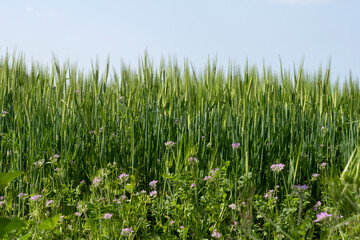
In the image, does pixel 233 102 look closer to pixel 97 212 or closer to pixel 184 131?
pixel 184 131

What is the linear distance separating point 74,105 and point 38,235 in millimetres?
1297

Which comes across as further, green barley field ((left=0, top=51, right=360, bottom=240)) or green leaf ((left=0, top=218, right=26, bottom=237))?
green barley field ((left=0, top=51, right=360, bottom=240))

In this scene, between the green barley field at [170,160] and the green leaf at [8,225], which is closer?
the green leaf at [8,225]

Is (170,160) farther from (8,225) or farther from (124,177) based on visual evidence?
(8,225)

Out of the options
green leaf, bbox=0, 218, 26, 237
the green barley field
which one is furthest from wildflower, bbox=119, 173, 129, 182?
green leaf, bbox=0, 218, 26, 237

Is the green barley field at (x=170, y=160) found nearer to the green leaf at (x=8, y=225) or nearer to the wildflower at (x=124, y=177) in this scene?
the wildflower at (x=124, y=177)

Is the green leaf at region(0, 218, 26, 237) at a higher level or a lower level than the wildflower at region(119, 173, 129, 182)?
lower

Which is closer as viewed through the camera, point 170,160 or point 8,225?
point 8,225

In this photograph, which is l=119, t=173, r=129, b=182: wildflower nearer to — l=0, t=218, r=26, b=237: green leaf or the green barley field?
the green barley field

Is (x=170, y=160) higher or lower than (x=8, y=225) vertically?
higher

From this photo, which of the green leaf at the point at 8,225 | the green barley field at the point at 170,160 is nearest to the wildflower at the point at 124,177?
the green barley field at the point at 170,160

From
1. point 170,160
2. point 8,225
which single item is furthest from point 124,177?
point 8,225

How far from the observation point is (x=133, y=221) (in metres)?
2.46

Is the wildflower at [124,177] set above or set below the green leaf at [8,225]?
above
